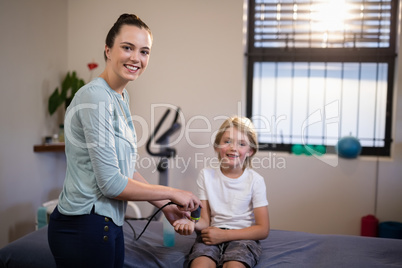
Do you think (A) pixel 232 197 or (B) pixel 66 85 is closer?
(A) pixel 232 197

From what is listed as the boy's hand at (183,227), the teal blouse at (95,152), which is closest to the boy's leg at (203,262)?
the boy's hand at (183,227)

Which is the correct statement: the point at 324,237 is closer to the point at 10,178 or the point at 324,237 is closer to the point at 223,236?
the point at 223,236

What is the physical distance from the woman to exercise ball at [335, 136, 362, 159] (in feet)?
6.89

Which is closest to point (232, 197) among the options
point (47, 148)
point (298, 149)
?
point (298, 149)

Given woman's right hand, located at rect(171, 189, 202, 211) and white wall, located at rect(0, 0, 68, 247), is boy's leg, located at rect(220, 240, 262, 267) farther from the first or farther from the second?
white wall, located at rect(0, 0, 68, 247)

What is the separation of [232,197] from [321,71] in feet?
5.82

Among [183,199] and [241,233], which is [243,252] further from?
[183,199]

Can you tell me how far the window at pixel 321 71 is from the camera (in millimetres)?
3174

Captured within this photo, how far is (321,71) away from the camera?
3.27 m

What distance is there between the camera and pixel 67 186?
1211mm

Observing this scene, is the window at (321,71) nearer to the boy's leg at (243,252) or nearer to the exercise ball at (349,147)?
the exercise ball at (349,147)

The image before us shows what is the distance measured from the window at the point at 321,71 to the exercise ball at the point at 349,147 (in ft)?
0.44

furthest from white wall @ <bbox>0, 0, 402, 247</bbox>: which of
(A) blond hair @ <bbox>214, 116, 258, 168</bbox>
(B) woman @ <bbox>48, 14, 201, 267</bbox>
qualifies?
(B) woman @ <bbox>48, 14, 201, 267</bbox>

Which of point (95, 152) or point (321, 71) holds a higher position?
point (321, 71)
